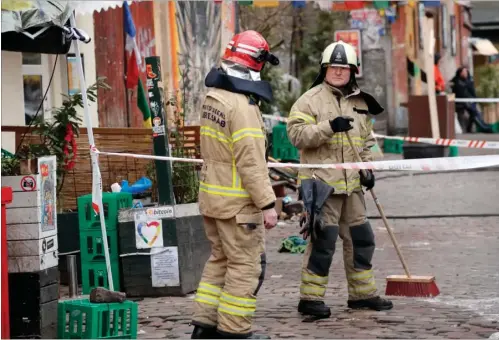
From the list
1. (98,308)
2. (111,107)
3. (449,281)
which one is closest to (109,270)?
(98,308)

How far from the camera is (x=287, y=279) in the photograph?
1042 centimetres

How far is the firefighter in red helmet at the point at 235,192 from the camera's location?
7207 millimetres

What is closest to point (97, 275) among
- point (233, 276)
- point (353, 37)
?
point (233, 276)

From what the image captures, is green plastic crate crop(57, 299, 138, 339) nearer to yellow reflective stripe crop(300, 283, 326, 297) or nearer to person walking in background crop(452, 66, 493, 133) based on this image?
yellow reflective stripe crop(300, 283, 326, 297)

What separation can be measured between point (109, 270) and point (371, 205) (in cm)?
779

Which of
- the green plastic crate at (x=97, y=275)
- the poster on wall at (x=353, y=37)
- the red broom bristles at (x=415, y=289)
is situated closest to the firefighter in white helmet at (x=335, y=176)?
the red broom bristles at (x=415, y=289)

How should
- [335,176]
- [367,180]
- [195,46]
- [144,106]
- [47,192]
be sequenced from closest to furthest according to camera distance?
[47,192] → [335,176] → [367,180] → [144,106] → [195,46]

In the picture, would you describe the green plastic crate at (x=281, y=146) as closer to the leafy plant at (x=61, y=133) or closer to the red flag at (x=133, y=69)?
the red flag at (x=133, y=69)

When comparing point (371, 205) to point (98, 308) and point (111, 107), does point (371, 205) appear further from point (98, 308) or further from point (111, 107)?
point (98, 308)

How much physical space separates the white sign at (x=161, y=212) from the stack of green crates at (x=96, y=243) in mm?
290

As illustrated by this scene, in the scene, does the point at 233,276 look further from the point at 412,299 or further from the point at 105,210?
the point at 105,210

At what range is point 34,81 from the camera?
13.5m

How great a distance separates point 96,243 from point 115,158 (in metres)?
1.29

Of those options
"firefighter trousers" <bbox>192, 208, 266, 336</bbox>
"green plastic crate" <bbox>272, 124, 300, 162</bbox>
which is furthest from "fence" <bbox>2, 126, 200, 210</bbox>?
"green plastic crate" <bbox>272, 124, 300, 162</bbox>
